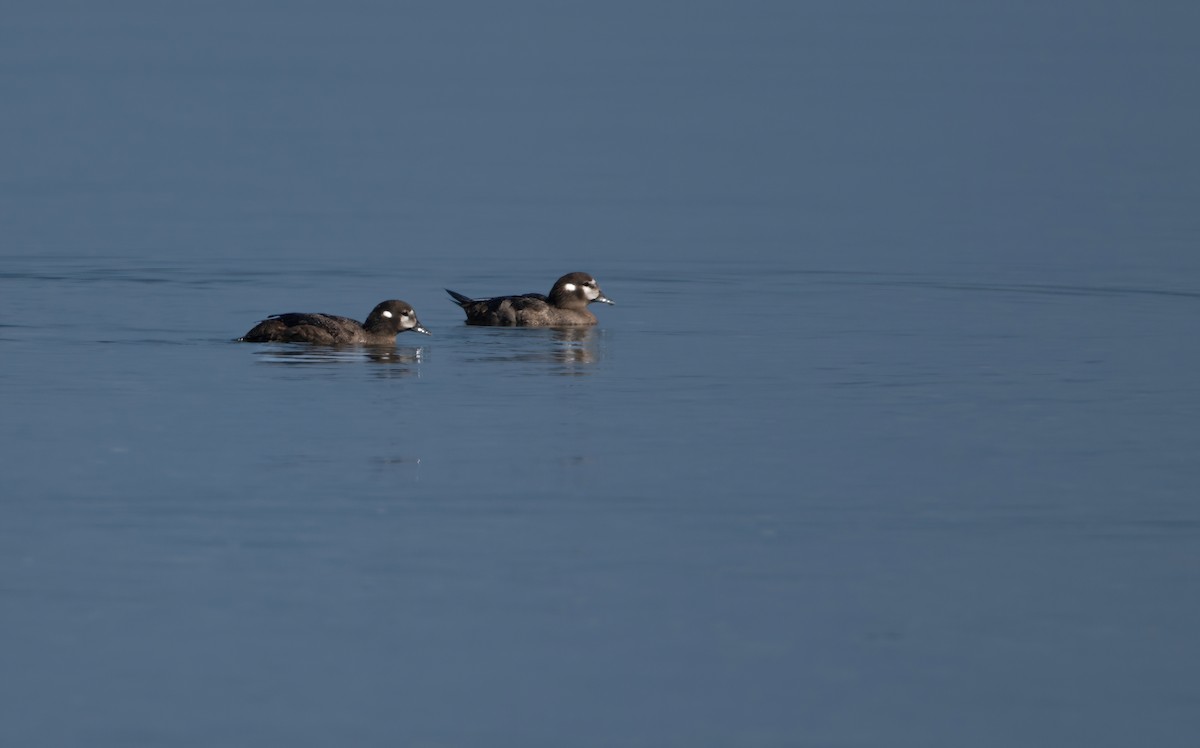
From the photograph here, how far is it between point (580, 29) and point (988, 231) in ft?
139

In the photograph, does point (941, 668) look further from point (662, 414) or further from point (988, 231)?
point (988, 231)

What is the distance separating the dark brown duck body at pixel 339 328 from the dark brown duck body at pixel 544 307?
1.42 metres

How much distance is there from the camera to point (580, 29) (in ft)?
230

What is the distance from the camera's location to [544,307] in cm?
2156

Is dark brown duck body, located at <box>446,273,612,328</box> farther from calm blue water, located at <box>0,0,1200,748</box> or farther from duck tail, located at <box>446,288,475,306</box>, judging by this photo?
calm blue water, located at <box>0,0,1200,748</box>

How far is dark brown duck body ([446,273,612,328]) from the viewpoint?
70.2 feet

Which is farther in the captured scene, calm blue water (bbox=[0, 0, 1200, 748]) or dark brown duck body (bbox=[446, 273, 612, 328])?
dark brown duck body (bbox=[446, 273, 612, 328])

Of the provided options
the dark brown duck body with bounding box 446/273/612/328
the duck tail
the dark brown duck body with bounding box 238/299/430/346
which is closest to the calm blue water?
the dark brown duck body with bounding box 238/299/430/346

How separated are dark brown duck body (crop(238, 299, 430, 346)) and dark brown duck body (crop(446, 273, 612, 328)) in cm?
142

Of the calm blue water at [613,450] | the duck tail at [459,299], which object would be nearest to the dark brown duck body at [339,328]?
the calm blue water at [613,450]

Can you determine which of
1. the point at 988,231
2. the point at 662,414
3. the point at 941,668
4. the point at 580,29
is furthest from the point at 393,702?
the point at 580,29

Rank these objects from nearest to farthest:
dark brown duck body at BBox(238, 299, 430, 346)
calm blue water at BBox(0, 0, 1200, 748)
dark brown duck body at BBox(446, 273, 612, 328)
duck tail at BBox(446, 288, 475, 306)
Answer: calm blue water at BBox(0, 0, 1200, 748), dark brown duck body at BBox(238, 299, 430, 346), dark brown duck body at BBox(446, 273, 612, 328), duck tail at BBox(446, 288, 475, 306)

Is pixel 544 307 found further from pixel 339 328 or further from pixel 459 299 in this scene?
pixel 339 328

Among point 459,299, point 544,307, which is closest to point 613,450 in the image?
point 544,307
